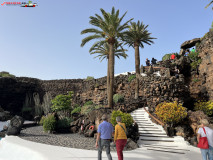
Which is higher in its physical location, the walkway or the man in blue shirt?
the man in blue shirt

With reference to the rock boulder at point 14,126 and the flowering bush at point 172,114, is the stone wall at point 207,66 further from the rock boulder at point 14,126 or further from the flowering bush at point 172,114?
the rock boulder at point 14,126

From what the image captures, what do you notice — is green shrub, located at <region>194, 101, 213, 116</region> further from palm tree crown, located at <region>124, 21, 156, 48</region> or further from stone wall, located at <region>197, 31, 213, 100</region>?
palm tree crown, located at <region>124, 21, 156, 48</region>

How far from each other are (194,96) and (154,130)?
25.2ft

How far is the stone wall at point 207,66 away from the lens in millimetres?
14964

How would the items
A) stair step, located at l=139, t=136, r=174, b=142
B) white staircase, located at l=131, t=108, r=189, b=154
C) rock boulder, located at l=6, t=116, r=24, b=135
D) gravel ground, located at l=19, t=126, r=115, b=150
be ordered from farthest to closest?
rock boulder, located at l=6, t=116, r=24, b=135
stair step, located at l=139, t=136, r=174, b=142
gravel ground, located at l=19, t=126, r=115, b=150
white staircase, located at l=131, t=108, r=189, b=154

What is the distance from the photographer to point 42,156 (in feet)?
18.9

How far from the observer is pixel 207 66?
51.3 ft

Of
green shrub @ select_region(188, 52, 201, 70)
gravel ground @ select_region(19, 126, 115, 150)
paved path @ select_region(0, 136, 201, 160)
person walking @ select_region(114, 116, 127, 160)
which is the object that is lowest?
gravel ground @ select_region(19, 126, 115, 150)

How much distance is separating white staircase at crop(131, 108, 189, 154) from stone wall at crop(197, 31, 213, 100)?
7723 millimetres

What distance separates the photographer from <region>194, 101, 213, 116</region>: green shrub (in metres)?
13.4

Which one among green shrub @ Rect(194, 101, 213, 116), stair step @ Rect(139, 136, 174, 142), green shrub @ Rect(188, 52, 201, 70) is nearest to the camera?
stair step @ Rect(139, 136, 174, 142)


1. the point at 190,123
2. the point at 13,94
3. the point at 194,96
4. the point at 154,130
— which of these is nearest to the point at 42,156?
the point at 154,130

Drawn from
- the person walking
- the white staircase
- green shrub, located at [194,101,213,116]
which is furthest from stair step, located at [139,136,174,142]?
green shrub, located at [194,101,213,116]

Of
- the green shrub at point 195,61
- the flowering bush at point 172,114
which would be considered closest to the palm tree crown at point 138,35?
the green shrub at point 195,61
